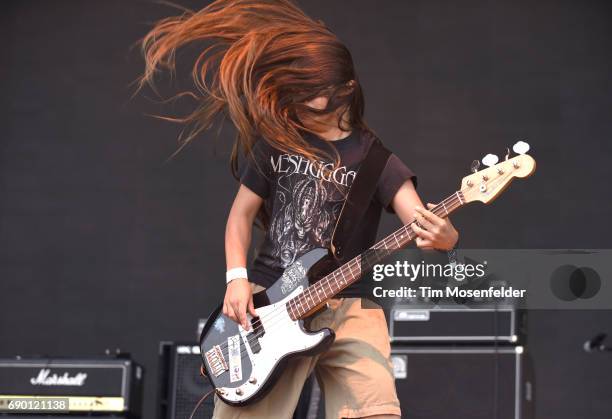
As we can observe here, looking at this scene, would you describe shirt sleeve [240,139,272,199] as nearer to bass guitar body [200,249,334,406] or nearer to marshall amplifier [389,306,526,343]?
bass guitar body [200,249,334,406]

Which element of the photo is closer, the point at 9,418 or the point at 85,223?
the point at 9,418

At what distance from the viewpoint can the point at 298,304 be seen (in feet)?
9.98

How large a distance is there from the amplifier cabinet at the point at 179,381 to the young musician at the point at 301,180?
1.76m

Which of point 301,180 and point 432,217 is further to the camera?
point 301,180

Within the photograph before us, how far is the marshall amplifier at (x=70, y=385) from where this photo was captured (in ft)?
15.4

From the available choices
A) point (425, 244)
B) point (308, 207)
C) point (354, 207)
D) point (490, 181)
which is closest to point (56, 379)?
point (308, 207)

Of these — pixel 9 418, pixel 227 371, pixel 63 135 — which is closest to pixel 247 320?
pixel 227 371

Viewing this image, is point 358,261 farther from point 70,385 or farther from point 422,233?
point 70,385

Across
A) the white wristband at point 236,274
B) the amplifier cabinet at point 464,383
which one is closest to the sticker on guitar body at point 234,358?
the white wristband at point 236,274

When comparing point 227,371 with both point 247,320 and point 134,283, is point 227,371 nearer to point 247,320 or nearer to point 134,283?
point 247,320

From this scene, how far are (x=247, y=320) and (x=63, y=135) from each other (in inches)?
135

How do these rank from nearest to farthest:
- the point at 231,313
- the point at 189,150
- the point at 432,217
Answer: the point at 432,217 → the point at 231,313 → the point at 189,150

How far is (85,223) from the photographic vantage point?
610 centimetres

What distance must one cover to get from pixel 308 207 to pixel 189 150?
3083mm
